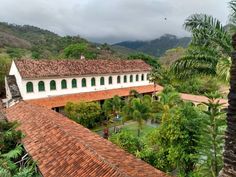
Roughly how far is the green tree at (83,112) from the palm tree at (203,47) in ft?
56.2

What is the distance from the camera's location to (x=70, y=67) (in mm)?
32312

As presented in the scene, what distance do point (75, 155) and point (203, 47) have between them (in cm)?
649

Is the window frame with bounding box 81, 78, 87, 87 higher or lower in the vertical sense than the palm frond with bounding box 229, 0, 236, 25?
lower

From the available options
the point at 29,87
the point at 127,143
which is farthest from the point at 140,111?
the point at 29,87

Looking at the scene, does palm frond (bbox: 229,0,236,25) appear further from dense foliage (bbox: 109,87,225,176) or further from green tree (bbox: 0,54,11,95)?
green tree (bbox: 0,54,11,95)

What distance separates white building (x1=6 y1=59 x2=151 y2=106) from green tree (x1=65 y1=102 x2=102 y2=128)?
418 centimetres

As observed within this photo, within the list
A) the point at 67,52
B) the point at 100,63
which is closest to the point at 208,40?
the point at 100,63

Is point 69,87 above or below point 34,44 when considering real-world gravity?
below

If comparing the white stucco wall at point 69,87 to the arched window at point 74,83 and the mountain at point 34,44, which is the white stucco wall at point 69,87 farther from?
the mountain at point 34,44

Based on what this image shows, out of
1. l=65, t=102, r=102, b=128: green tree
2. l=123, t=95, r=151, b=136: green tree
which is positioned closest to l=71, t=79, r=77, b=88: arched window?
l=65, t=102, r=102, b=128: green tree

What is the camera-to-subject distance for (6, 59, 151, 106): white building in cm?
2878

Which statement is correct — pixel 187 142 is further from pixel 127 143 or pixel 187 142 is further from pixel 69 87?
pixel 69 87

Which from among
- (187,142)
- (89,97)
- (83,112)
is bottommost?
(83,112)

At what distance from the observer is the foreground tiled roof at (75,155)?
9.63 metres
